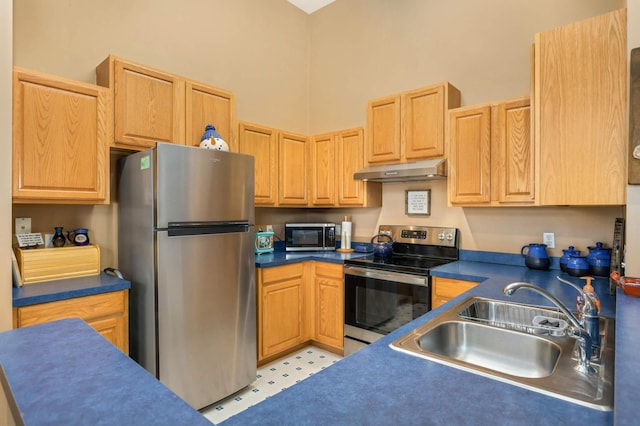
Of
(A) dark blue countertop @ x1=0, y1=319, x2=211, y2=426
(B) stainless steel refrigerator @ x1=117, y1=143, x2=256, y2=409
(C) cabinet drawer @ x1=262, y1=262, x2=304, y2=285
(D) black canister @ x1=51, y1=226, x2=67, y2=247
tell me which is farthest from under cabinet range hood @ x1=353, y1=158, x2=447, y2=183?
(A) dark blue countertop @ x1=0, y1=319, x2=211, y2=426

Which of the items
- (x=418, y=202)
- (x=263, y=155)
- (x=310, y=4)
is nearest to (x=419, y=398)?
(x=418, y=202)

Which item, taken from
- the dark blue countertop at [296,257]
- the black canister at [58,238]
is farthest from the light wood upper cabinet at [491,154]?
the black canister at [58,238]

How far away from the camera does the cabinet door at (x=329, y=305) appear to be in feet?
10.00

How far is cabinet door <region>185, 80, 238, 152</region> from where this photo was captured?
2.62 m

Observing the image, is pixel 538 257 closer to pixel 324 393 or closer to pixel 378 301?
pixel 378 301

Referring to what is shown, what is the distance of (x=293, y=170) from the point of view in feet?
11.6

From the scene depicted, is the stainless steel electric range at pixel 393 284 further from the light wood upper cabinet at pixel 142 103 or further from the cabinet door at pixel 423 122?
the light wood upper cabinet at pixel 142 103

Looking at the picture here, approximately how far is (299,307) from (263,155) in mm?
1416

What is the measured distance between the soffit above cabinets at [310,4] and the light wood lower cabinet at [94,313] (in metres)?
3.48

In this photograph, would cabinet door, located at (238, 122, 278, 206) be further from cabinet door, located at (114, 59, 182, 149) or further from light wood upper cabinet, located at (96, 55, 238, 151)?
cabinet door, located at (114, 59, 182, 149)

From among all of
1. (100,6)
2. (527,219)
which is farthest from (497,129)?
(100,6)

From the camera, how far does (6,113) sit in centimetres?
174

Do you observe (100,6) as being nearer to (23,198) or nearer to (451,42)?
(23,198)

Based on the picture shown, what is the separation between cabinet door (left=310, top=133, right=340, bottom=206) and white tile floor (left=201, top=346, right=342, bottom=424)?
1440mm
